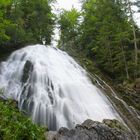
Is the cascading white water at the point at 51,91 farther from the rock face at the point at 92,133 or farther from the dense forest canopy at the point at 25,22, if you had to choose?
the rock face at the point at 92,133

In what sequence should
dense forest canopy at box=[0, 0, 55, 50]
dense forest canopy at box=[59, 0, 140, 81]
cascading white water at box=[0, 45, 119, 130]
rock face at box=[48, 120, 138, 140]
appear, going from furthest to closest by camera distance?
Answer: dense forest canopy at box=[59, 0, 140, 81] → dense forest canopy at box=[0, 0, 55, 50] → cascading white water at box=[0, 45, 119, 130] → rock face at box=[48, 120, 138, 140]

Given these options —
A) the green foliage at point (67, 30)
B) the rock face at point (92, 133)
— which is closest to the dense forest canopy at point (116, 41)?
the green foliage at point (67, 30)

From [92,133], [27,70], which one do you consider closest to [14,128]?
[92,133]

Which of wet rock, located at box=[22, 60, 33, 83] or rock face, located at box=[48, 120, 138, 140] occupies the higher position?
wet rock, located at box=[22, 60, 33, 83]

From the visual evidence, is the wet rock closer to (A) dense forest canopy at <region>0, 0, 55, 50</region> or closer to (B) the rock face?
(A) dense forest canopy at <region>0, 0, 55, 50</region>

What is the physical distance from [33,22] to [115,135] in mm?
22873

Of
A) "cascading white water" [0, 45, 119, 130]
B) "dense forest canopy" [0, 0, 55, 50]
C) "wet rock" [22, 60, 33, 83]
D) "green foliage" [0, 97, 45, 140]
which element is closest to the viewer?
"green foliage" [0, 97, 45, 140]

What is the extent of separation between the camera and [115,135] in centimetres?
1130

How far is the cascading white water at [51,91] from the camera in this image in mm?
16730

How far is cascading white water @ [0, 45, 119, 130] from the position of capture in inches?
659

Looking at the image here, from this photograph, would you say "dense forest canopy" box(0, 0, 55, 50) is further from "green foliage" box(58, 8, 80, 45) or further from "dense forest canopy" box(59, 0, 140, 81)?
"dense forest canopy" box(59, 0, 140, 81)

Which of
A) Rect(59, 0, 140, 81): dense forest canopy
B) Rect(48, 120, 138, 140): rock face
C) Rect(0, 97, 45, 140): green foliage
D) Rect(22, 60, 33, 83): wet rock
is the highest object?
Rect(59, 0, 140, 81): dense forest canopy

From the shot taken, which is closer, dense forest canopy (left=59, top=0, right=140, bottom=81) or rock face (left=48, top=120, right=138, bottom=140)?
rock face (left=48, top=120, right=138, bottom=140)

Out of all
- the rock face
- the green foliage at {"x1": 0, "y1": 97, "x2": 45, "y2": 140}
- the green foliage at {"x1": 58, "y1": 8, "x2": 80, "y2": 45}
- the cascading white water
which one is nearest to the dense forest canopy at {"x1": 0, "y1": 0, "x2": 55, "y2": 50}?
the cascading white water
